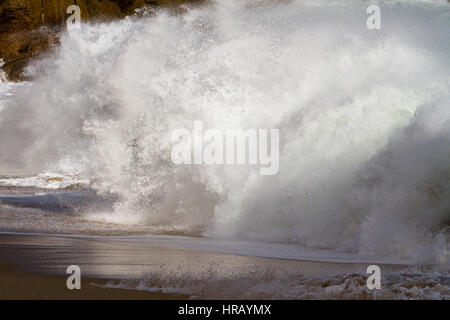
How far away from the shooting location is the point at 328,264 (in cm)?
564

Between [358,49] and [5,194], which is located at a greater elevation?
[358,49]

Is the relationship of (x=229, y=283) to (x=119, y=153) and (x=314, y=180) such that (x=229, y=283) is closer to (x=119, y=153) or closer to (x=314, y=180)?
(x=314, y=180)

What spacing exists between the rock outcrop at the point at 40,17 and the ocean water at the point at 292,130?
604 inches

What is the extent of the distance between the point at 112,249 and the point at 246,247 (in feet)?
4.53

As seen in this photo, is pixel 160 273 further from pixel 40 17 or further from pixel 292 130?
pixel 40 17

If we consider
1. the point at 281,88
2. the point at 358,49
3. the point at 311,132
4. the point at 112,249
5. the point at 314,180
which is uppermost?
the point at 358,49

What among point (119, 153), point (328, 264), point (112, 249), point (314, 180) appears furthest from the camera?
point (119, 153)

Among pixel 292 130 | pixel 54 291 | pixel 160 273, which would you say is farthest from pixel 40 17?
pixel 54 291

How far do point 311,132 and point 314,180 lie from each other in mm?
805

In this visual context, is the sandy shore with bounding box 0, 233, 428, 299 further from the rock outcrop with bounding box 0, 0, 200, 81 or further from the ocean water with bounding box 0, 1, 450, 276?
the rock outcrop with bounding box 0, 0, 200, 81

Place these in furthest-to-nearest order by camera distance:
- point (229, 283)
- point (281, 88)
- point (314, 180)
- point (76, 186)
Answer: point (76, 186), point (281, 88), point (314, 180), point (229, 283)

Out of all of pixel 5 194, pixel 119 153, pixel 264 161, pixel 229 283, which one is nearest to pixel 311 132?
pixel 264 161

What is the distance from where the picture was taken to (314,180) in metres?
7.53

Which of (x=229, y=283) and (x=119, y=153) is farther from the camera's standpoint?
(x=119, y=153)
